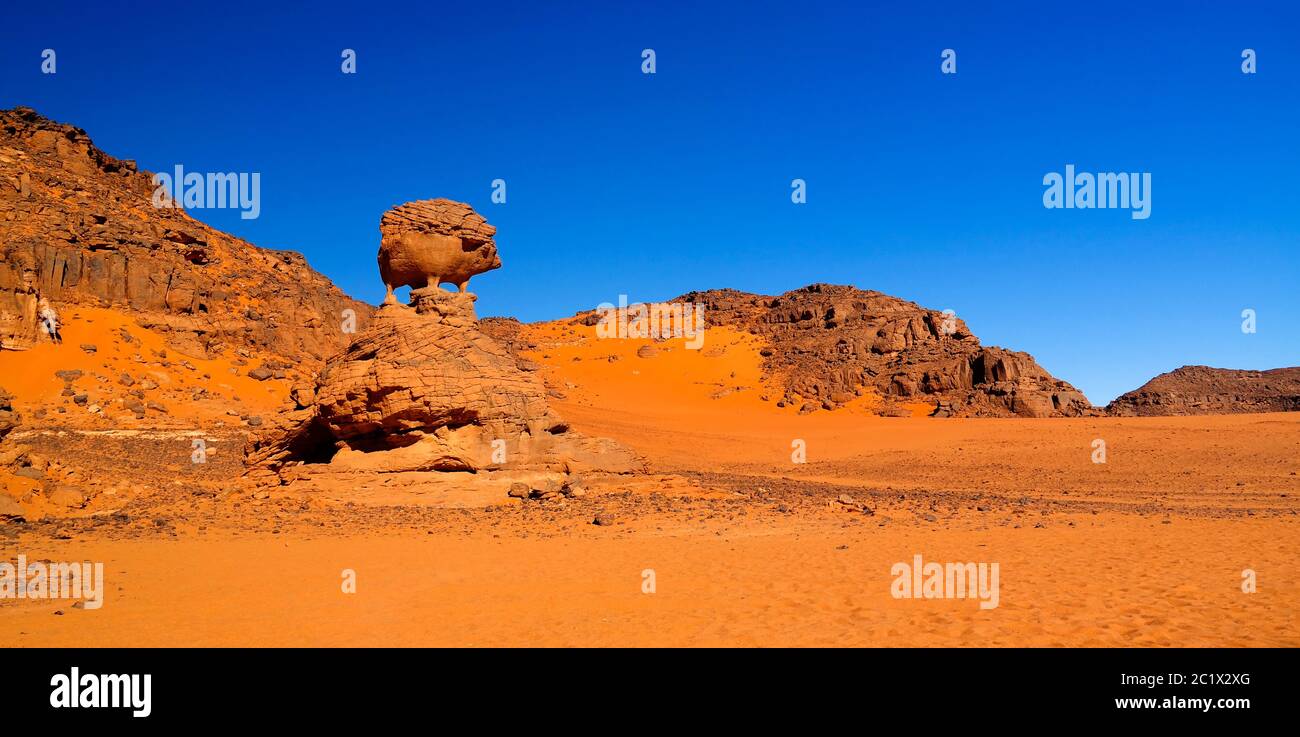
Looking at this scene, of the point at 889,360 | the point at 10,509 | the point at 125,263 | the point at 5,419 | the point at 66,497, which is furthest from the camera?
the point at 889,360

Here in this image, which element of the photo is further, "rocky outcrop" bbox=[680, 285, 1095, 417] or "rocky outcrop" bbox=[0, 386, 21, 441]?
"rocky outcrop" bbox=[680, 285, 1095, 417]

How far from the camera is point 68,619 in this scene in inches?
289

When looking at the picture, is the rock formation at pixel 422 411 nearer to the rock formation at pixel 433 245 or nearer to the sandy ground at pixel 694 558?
the rock formation at pixel 433 245

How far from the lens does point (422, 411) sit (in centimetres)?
1465

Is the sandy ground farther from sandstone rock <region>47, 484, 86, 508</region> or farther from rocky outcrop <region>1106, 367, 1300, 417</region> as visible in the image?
rocky outcrop <region>1106, 367, 1300, 417</region>

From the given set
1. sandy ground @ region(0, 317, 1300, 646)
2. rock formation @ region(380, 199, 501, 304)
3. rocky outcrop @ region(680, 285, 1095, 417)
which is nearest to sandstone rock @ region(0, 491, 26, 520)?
sandy ground @ region(0, 317, 1300, 646)

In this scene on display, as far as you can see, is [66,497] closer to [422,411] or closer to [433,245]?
[422,411]

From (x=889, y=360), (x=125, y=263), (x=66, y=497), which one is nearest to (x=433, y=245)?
(x=66, y=497)

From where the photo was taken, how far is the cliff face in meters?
29.1

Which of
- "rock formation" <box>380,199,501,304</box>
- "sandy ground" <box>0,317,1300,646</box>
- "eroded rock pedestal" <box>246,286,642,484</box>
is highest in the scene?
"rock formation" <box>380,199,501,304</box>

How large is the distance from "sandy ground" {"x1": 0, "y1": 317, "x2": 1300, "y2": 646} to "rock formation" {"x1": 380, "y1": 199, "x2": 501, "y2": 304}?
5.39 meters

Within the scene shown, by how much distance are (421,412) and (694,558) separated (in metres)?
6.74
